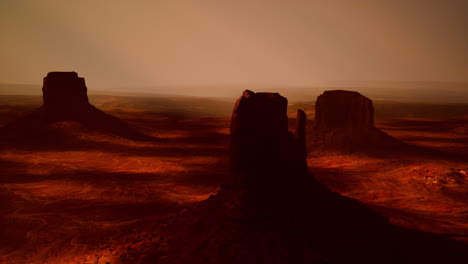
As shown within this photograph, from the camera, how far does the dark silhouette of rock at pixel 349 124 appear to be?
3725 centimetres

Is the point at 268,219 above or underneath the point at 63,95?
underneath

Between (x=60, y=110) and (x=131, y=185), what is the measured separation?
23947mm

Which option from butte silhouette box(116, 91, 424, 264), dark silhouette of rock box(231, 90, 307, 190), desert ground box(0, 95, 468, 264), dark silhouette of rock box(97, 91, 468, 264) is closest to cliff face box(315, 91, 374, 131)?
desert ground box(0, 95, 468, 264)

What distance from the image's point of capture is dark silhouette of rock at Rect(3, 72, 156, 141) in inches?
1673

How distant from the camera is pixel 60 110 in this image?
44.3 metres

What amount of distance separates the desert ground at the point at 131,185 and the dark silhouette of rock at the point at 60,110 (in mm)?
1621

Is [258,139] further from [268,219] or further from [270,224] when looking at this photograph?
[270,224]

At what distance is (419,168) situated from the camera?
3038 centimetres

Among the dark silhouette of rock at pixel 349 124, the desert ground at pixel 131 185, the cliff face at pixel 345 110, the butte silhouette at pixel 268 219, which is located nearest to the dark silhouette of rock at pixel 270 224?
the butte silhouette at pixel 268 219

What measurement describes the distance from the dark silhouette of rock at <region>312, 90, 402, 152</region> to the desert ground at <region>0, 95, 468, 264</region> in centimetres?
149

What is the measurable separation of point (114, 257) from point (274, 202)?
23.5 ft

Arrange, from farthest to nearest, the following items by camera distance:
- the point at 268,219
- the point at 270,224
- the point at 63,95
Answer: the point at 63,95
the point at 268,219
the point at 270,224

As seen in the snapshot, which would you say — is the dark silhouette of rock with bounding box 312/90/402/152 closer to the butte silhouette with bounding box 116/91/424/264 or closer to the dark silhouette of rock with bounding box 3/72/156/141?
the butte silhouette with bounding box 116/91/424/264

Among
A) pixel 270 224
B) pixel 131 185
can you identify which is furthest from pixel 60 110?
pixel 270 224
